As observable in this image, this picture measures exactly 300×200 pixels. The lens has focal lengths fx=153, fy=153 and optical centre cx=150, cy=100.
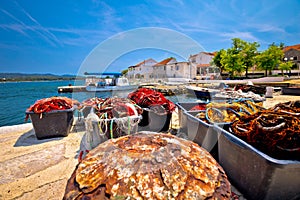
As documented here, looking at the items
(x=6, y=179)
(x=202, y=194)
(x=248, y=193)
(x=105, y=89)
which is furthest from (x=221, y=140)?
(x=105, y=89)

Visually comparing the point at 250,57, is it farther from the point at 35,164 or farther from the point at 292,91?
the point at 35,164

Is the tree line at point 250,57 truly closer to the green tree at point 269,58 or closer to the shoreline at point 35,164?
the green tree at point 269,58

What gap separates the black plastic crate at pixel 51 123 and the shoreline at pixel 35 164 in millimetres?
118

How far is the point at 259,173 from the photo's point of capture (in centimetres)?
128

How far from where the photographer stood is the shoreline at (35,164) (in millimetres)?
1688

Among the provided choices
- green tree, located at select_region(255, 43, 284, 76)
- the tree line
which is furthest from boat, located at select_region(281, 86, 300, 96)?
green tree, located at select_region(255, 43, 284, 76)

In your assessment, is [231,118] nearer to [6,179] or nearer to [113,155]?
[113,155]

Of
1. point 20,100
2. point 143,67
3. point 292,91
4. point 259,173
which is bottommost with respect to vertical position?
point 20,100

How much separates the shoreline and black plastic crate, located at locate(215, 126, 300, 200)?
1.82m

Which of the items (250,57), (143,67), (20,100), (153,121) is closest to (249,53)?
(250,57)

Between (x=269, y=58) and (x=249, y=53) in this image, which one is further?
(x=249, y=53)

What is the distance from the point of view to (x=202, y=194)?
0.75 meters

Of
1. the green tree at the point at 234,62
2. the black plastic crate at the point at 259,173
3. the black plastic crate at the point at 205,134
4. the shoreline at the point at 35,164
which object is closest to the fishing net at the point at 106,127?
the shoreline at the point at 35,164

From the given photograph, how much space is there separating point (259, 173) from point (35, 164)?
2.74m
